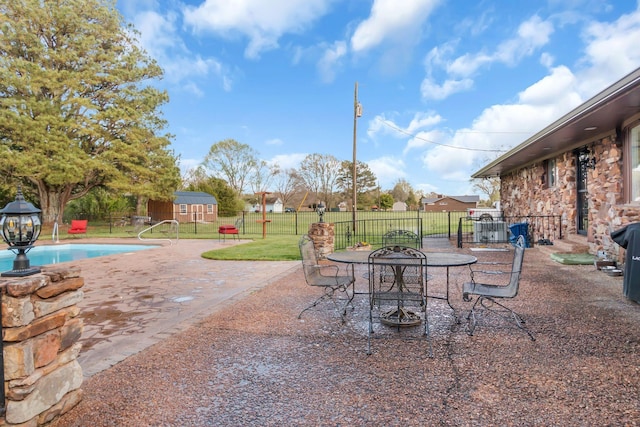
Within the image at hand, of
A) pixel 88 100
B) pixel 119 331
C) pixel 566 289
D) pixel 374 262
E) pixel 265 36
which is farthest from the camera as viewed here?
pixel 88 100

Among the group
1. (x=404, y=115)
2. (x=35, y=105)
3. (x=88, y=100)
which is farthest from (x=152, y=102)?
(x=404, y=115)

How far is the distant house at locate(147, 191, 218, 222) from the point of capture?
24266 mm

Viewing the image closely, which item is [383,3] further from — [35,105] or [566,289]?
[35,105]

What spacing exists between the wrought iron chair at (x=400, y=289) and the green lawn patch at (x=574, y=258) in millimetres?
4568

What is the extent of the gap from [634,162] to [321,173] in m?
35.5

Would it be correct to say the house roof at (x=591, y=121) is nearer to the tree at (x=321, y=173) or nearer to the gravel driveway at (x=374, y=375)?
the gravel driveway at (x=374, y=375)

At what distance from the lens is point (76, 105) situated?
17.6m

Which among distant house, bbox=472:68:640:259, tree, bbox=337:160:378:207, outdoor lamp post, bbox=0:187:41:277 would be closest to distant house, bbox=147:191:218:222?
tree, bbox=337:160:378:207

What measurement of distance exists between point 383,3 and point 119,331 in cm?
1033

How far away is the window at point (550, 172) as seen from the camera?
32.0 ft

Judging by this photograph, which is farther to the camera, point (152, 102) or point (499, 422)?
point (152, 102)

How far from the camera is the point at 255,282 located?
236 inches

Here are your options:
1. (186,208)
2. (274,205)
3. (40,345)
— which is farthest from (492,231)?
(274,205)

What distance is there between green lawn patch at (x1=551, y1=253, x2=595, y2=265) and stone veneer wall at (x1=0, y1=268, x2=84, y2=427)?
773cm
